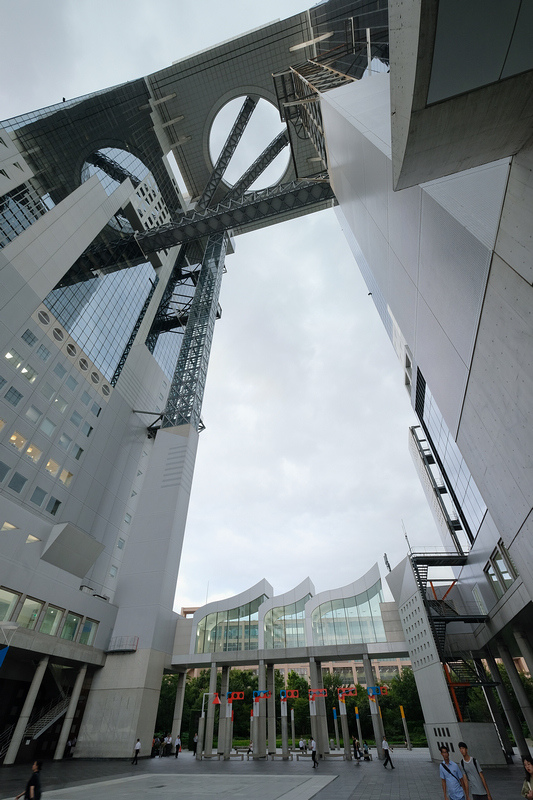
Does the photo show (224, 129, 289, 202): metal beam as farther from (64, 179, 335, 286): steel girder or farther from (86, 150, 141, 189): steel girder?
(86, 150, 141, 189): steel girder

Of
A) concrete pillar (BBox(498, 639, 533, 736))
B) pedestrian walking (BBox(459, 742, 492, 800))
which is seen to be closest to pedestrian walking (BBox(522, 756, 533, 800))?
pedestrian walking (BBox(459, 742, 492, 800))

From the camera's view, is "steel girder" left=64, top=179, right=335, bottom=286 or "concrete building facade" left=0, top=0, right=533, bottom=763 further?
"steel girder" left=64, top=179, right=335, bottom=286

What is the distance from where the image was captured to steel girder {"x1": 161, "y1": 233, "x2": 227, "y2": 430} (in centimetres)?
4134

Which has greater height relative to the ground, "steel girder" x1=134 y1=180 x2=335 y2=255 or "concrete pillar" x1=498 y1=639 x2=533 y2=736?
"steel girder" x1=134 y1=180 x2=335 y2=255

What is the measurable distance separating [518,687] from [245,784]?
16.6 m

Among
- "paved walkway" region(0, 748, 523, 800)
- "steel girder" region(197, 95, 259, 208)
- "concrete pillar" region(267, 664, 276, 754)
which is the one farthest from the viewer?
"steel girder" region(197, 95, 259, 208)

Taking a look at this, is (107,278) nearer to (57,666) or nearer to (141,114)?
(141,114)

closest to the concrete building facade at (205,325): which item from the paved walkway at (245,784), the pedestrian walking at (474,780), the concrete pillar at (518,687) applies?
the concrete pillar at (518,687)

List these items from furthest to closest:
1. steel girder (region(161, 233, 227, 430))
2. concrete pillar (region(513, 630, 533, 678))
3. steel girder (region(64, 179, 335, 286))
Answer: steel girder (region(64, 179, 335, 286)), steel girder (region(161, 233, 227, 430)), concrete pillar (region(513, 630, 533, 678))

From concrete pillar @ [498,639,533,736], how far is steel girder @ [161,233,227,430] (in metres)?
30.3

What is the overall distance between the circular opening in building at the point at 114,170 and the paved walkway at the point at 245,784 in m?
48.4

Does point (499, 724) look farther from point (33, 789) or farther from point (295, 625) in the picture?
point (33, 789)

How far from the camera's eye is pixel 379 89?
13.6m

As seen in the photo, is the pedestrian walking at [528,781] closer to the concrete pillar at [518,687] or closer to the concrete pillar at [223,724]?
the concrete pillar at [518,687]
